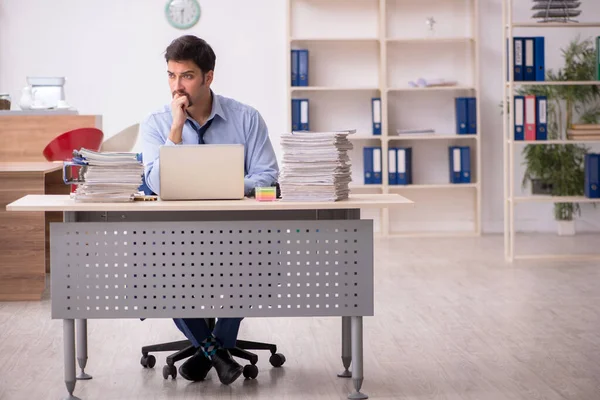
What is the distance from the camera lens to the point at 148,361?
3846 millimetres

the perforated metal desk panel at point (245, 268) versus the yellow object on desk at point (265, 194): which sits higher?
the yellow object on desk at point (265, 194)

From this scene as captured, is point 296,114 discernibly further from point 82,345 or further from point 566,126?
point 82,345

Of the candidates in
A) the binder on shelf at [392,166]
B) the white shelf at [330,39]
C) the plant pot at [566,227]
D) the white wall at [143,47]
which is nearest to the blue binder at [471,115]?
the white wall at [143,47]

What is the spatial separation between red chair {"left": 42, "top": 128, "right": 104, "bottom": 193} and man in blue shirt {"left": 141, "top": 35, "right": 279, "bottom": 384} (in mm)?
2209

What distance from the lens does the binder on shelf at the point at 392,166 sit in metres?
8.40

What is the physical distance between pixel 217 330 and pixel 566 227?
17.8ft

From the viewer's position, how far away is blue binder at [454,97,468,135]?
841 centimetres

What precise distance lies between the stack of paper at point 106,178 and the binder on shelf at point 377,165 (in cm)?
525

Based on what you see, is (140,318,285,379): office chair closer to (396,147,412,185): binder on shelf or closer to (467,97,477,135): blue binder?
(396,147,412,185): binder on shelf

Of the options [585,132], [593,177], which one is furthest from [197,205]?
[593,177]

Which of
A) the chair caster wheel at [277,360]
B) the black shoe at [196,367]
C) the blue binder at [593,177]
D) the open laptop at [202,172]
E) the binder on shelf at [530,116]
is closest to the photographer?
the open laptop at [202,172]

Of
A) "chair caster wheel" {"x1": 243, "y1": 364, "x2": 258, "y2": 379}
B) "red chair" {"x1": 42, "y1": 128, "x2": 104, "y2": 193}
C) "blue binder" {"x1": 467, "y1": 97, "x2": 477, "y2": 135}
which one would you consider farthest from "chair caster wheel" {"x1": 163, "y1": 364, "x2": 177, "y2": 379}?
"blue binder" {"x1": 467, "y1": 97, "x2": 477, "y2": 135}

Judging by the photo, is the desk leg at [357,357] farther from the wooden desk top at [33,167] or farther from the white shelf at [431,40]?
the white shelf at [431,40]

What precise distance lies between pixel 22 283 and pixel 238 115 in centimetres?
218
